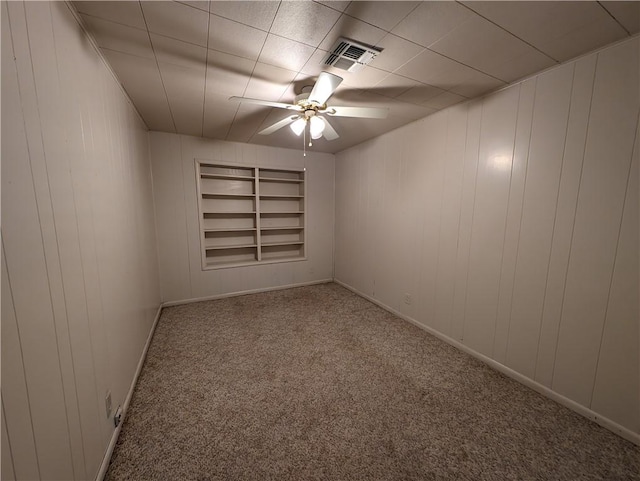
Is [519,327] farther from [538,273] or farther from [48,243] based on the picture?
[48,243]

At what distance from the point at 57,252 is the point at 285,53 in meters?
1.55

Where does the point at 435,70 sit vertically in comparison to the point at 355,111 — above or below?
above

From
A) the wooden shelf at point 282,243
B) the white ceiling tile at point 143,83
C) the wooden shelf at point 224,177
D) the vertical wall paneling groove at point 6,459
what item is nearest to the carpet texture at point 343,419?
the vertical wall paneling groove at point 6,459

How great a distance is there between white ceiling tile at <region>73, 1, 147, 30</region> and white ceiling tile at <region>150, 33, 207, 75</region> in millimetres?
119

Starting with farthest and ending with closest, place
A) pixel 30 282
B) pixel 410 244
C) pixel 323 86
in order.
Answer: pixel 410 244 → pixel 323 86 → pixel 30 282

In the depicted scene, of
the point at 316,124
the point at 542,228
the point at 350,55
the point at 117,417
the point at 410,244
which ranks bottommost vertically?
the point at 117,417

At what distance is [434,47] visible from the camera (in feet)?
4.70

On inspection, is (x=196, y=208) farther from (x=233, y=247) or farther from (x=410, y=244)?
(x=410, y=244)

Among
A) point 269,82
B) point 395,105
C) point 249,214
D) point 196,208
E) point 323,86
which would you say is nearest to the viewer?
point 323,86

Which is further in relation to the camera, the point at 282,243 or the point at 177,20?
the point at 282,243

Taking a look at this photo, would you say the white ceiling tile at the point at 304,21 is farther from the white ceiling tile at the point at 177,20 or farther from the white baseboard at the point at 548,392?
the white baseboard at the point at 548,392

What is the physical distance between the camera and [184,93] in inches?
80.4

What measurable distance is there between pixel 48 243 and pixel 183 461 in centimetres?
125

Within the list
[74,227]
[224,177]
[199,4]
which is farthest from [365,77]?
[224,177]
